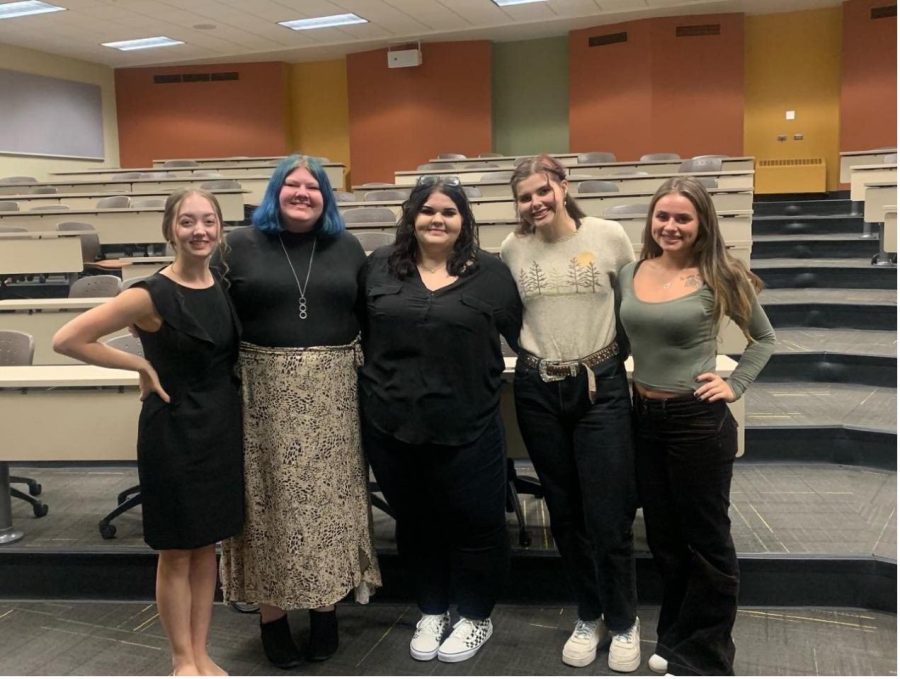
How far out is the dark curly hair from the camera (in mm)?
2008

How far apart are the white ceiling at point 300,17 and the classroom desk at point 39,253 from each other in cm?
544

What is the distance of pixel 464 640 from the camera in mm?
2195

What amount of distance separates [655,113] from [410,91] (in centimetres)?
375

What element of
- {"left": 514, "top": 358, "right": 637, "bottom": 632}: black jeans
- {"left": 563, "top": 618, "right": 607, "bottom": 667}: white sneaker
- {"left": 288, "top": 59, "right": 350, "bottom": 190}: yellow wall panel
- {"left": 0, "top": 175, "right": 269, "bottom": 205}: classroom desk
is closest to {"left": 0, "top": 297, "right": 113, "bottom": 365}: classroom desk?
{"left": 514, "top": 358, "right": 637, "bottom": 632}: black jeans

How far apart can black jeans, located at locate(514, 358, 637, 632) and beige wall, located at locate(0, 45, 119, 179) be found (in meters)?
11.7

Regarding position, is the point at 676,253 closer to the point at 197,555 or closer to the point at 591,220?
the point at 591,220

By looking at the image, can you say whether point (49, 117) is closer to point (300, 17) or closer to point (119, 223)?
point (300, 17)

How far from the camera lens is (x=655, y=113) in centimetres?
1099

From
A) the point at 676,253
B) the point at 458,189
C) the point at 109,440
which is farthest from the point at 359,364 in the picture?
the point at 109,440

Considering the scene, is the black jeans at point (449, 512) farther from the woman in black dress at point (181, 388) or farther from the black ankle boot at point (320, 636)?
the woman in black dress at point (181, 388)

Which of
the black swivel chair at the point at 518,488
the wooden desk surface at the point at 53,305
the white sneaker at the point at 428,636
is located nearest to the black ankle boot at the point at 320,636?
the white sneaker at the point at 428,636

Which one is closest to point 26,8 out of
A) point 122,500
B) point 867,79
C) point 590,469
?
point 122,500

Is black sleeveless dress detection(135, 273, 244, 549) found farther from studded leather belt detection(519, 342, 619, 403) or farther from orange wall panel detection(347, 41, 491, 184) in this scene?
orange wall panel detection(347, 41, 491, 184)

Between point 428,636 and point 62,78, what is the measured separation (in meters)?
12.9
